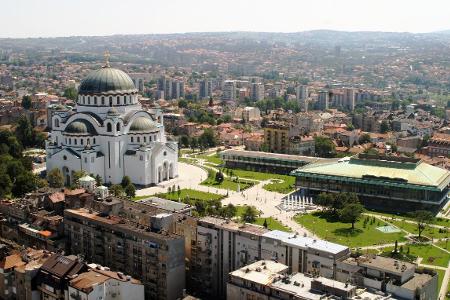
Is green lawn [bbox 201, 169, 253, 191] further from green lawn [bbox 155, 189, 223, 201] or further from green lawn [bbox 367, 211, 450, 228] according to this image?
green lawn [bbox 367, 211, 450, 228]

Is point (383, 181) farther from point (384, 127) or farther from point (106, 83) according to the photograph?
point (384, 127)

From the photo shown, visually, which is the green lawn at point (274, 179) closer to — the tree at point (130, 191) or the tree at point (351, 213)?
the tree at point (351, 213)

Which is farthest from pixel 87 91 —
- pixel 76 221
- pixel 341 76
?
pixel 341 76

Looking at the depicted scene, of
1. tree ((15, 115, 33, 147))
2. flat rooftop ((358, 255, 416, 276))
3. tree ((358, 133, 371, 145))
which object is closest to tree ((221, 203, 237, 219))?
flat rooftop ((358, 255, 416, 276))

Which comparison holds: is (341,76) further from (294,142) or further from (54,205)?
(54,205)

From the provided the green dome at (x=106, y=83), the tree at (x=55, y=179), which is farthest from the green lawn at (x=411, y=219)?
the green dome at (x=106, y=83)

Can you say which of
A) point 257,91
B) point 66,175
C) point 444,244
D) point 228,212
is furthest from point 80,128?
point 257,91
